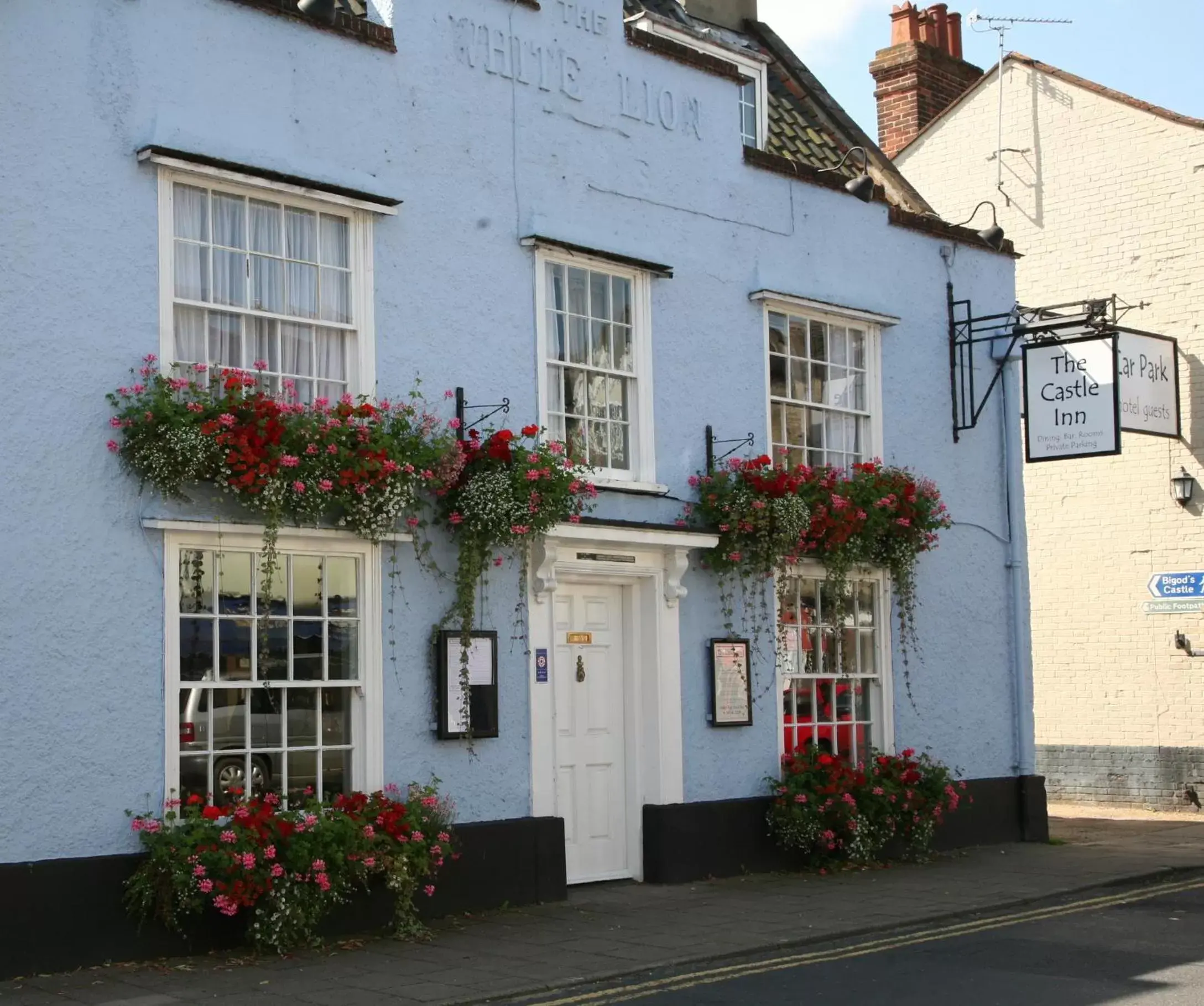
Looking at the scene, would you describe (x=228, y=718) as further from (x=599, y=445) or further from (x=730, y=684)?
(x=730, y=684)

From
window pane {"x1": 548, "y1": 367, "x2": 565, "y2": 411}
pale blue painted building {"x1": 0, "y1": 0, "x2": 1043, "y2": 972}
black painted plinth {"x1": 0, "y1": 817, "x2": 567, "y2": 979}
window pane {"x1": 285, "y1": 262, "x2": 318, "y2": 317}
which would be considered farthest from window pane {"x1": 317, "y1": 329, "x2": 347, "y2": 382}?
black painted plinth {"x1": 0, "y1": 817, "x2": 567, "y2": 979}

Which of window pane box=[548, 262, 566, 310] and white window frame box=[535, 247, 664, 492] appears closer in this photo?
window pane box=[548, 262, 566, 310]

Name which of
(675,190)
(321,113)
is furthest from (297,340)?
(675,190)

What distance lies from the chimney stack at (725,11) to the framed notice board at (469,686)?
8732mm

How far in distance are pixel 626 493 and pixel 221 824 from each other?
4.35 metres

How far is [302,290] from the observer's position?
35.7 feet

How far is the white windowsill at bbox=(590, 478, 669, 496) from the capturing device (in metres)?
12.5

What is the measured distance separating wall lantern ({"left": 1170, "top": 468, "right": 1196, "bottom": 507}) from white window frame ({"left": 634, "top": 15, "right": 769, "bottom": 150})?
22.2 ft

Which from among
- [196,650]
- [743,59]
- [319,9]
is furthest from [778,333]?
[196,650]

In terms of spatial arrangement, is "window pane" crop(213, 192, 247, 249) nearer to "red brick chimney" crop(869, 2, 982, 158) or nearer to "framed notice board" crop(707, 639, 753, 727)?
"framed notice board" crop(707, 639, 753, 727)

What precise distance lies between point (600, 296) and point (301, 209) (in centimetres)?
283

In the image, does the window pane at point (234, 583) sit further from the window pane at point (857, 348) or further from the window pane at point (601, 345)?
the window pane at point (857, 348)

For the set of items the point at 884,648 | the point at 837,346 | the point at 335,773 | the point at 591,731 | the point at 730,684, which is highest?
the point at 837,346

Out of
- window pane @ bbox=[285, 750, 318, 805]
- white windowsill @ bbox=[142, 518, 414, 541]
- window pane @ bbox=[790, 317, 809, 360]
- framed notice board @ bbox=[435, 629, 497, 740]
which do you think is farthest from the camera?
window pane @ bbox=[790, 317, 809, 360]
